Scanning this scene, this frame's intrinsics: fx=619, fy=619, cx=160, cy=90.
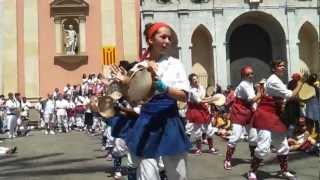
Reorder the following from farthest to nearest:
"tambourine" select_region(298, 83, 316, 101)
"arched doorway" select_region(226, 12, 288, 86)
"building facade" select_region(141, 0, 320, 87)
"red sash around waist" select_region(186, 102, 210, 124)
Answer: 1. "arched doorway" select_region(226, 12, 288, 86)
2. "building facade" select_region(141, 0, 320, 87)
3. "red sash around waist" select_region(186, 102, 210, 124)
4. "tambourine" select_region(298, 83, 316, 101)

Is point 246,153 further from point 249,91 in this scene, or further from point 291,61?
point 291,61

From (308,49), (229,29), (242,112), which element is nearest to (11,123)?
(229,29)

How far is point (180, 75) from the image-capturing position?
6.04 metres

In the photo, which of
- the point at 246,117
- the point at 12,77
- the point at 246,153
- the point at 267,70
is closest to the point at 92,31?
the point at 12,77

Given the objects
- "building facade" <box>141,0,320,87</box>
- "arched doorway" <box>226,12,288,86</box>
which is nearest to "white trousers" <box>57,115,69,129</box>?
"building facade" <box>141,0,320,87</box>

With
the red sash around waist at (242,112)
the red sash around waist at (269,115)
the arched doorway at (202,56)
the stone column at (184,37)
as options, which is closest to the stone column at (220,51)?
the arched doorway at (202,56)

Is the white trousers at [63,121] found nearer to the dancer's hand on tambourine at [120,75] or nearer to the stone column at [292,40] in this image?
the stone column at [292,40]

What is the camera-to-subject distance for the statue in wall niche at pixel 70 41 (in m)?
29.7

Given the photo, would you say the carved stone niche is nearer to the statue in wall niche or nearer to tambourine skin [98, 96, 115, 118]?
the statue in wall niche

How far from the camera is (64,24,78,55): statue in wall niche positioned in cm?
2966

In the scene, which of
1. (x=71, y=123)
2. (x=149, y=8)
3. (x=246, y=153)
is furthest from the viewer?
(x=149, y=8)

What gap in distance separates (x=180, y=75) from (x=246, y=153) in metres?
8.45

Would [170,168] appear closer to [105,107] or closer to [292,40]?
[105,107]

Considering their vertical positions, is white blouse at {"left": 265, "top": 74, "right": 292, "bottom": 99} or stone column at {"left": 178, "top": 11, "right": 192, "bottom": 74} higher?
stone column at {"left": 178, "top": 11, "right": 192, "bottom": 74}
